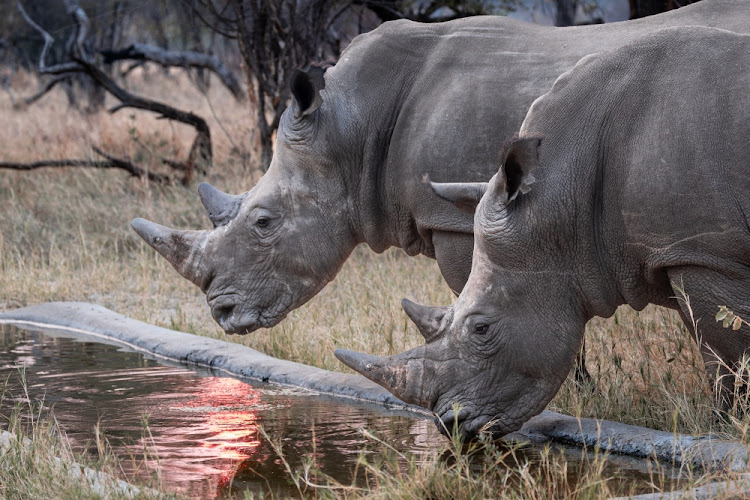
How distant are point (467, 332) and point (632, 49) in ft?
3.85

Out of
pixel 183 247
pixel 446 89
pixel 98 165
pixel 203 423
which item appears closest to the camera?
pixel 203 423

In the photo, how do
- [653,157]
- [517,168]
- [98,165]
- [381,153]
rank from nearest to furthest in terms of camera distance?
1. [653,157]
2. [517,168]
3. [381,153]
4. [98,165]

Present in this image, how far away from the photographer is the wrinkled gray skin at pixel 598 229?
3.83m

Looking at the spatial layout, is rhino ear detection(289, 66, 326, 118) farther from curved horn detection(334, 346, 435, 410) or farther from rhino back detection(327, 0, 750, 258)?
curved horn detection(334, 346, 435, 410)

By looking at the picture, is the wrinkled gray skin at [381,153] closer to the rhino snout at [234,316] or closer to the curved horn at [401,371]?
the rhino snout at [234,316]

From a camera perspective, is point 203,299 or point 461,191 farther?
→ point 203,299

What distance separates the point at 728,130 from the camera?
3801 millimetres

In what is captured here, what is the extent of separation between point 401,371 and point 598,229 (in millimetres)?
882

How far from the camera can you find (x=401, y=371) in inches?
168

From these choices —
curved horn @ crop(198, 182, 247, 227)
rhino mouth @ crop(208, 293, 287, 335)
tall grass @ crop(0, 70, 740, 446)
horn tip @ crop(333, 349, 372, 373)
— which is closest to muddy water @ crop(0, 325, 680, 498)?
horn tip @ crop(333, 349, 372, 373)

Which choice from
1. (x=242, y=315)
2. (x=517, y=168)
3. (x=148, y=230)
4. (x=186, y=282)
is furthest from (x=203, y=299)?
(x=517, y=168)

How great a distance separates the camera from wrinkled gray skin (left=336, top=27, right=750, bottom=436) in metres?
3.83

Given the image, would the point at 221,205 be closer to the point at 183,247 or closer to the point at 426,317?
the point at 183,247

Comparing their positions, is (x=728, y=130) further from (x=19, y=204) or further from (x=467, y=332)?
(x=19, y=204)
